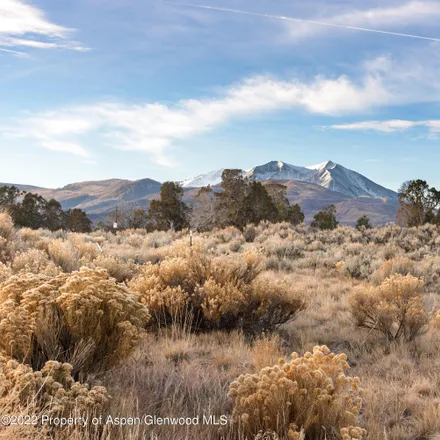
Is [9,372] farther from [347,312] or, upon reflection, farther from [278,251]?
[278,251]

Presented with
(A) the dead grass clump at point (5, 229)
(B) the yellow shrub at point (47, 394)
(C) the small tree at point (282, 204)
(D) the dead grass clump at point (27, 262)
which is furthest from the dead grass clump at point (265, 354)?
(C) the small tree at point (282, 204)

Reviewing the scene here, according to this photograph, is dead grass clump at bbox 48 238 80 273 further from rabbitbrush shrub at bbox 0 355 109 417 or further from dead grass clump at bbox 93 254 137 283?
rabbitbrush shrub at bbox 0 355 109 417

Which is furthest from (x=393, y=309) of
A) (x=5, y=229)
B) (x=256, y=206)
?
(x=256, y=206)

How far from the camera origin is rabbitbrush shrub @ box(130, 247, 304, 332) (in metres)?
5.76

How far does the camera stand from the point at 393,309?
223 inches

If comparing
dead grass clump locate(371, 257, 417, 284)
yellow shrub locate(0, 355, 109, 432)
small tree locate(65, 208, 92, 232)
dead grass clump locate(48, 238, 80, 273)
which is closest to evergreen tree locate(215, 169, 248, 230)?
dead grass clump locate(371, 257, 417, 284)

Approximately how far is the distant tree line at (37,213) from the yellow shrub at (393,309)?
36705 millimetres

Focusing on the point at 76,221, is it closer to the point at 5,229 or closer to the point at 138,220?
the point at 138,220

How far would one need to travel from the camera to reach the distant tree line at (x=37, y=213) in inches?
1626

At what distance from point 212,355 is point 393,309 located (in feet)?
8.46

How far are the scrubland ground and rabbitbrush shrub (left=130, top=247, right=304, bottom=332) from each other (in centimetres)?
2

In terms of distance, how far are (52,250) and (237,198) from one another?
22148mm

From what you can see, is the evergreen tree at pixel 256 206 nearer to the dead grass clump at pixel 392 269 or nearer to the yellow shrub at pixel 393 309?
the dead grass clump at pixel 392 269

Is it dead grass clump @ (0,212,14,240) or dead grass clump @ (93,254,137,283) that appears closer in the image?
dead grass clump @ (93,254,137,283)
